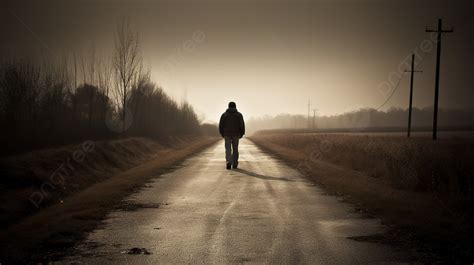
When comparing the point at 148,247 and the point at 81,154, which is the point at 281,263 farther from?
the point at 81,154

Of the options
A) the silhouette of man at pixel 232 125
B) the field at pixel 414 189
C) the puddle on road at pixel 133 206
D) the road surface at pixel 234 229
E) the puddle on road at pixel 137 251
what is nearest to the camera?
the road surface at pixel 234 229

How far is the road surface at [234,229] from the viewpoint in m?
5.07

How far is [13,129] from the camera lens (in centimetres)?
1647

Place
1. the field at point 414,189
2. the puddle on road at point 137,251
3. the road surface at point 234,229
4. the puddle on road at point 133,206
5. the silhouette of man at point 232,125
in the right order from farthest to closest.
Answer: the silhouette of man at point 232,125 → the puddle on road at point 133,206 → the field at point 414,189 → the puddle on road at point 137,251 → the road surface at point 234,229

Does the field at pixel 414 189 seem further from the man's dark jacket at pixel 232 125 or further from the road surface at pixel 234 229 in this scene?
the man's dark jacket at pixel 232 125

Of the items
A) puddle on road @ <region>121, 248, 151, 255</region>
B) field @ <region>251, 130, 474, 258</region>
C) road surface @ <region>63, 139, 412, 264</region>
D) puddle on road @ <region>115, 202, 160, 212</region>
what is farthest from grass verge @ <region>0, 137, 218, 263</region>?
field @ <region>251, 130, 474, 258</region>

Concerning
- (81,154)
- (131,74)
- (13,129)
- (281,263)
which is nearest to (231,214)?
(281,263)

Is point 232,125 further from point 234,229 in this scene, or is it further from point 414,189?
point 234,229

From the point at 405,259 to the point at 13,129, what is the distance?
16.1 meters

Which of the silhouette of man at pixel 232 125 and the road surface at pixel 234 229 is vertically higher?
the silhouette of man at pixel 232 125

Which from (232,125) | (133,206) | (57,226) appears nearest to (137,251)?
(57,226)

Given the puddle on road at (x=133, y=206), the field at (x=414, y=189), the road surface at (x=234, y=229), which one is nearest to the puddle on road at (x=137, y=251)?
the road surface at (x=234, y=229)

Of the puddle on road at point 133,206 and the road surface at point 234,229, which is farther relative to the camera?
the puddle on road at point 133,206

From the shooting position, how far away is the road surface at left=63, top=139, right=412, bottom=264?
5066mm
